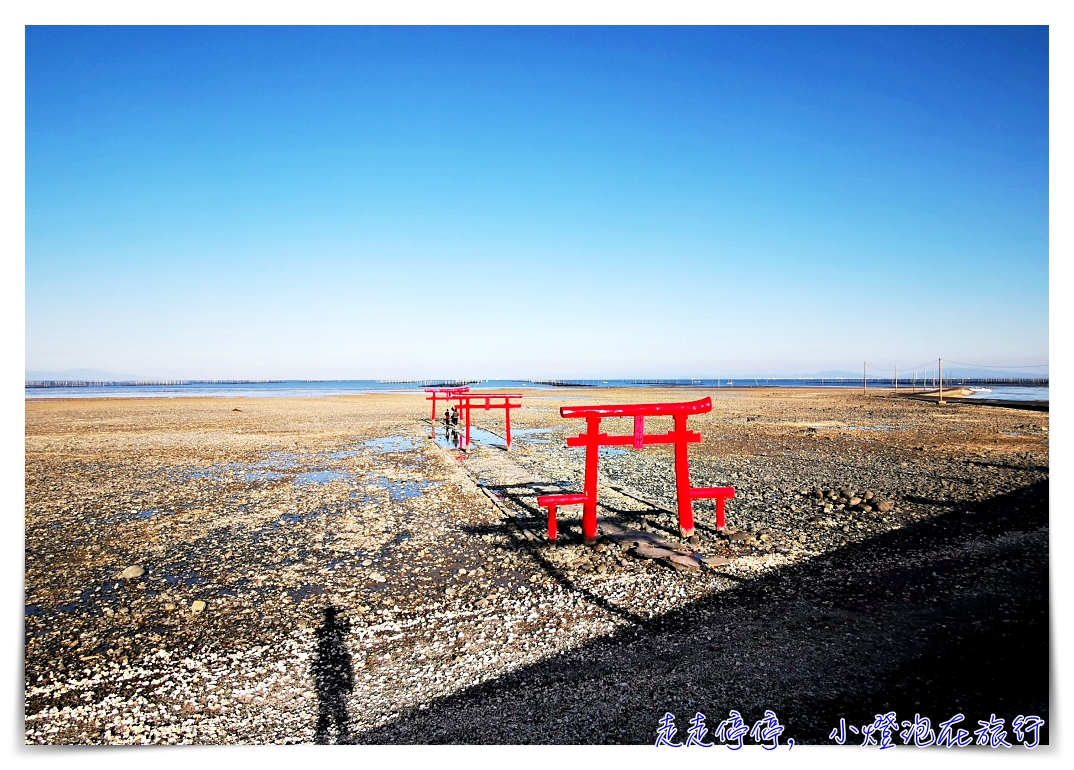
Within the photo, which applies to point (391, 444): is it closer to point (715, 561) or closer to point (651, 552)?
point (651, 552)

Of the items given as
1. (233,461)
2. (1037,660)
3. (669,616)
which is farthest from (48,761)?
(233,461)

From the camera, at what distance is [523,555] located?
26.5 ft

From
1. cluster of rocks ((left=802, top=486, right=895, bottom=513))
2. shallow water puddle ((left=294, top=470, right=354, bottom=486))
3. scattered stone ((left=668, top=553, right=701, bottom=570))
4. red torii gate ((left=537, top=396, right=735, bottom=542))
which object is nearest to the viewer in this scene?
scattered stone ((left=668, top=553, right=701, bottom=570))

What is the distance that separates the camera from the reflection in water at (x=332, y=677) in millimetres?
4270

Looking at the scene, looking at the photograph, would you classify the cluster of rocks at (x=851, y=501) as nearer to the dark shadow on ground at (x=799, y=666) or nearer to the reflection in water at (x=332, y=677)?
the dark shadow on ground at (x=799, y=666)

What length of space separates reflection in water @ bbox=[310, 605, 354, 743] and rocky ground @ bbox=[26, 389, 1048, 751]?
2 cm

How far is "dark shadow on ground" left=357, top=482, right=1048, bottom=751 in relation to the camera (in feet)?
13.8

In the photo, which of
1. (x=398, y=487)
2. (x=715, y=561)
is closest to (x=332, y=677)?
(x=715, y=561)

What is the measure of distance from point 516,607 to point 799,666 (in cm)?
278

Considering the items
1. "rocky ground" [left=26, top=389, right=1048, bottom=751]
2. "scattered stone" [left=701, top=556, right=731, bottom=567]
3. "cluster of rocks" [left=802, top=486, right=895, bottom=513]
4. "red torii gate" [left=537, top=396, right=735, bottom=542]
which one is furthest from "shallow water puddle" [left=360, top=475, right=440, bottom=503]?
"cluster of rocks" [left=802, top=486, right=895, bottom=513]

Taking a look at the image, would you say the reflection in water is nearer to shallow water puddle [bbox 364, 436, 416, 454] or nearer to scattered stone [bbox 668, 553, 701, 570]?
scattered stone [bbox 668, 553, 701, 570]

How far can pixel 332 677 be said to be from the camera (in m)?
4.92

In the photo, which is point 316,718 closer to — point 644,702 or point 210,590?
point 644,702

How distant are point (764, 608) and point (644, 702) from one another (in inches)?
90.6
